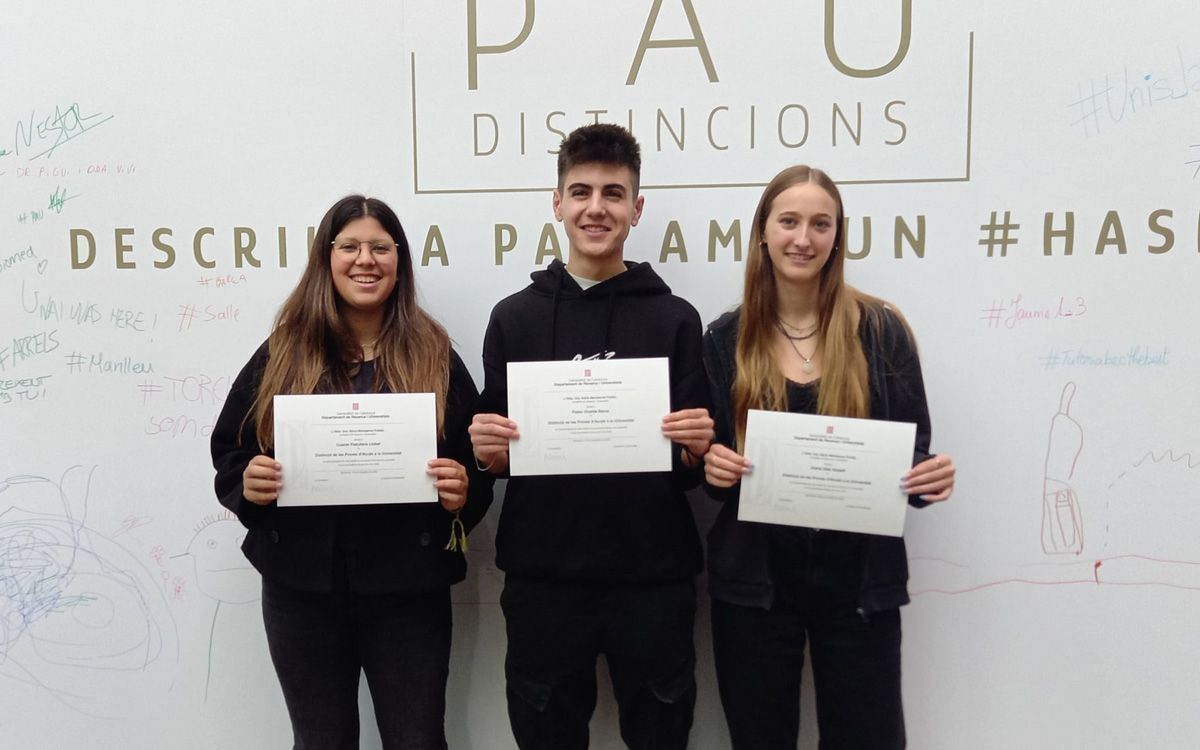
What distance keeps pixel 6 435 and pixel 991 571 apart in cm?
275

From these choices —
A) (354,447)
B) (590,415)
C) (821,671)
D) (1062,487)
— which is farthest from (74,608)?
(1062,487)

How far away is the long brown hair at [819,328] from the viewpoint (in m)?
1.58

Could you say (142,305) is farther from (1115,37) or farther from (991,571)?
(1115,37)

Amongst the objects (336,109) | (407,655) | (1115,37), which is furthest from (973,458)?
(336,109)

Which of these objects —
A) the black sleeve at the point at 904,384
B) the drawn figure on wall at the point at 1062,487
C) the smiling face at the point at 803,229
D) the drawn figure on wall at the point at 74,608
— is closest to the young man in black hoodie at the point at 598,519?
the smiling face at the point at 803,229

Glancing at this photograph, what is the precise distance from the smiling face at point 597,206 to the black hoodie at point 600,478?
84mm

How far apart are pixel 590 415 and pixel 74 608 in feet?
5.47

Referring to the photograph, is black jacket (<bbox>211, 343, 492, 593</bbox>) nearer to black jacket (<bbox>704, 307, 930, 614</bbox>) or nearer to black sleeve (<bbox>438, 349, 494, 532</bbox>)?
black sleeve (<bbox>438, 349, 494, 532</bbox>)

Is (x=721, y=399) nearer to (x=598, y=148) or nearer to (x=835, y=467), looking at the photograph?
(x=835, y=467)

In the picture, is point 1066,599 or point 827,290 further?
point 1066,599

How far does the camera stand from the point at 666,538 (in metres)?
1.66

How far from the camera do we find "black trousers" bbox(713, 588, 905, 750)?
62.2 inches

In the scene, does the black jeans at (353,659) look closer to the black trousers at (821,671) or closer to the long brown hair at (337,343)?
the long brown hair at (337,343)

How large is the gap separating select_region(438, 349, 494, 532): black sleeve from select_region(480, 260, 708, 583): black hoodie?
5 cm
